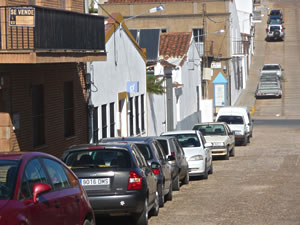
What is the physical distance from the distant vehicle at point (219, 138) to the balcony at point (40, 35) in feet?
36.5

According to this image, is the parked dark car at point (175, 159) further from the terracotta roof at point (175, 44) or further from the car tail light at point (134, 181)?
the terracotta roof at point (175, 44)

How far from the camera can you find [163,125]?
3994cm

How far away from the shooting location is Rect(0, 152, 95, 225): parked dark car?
8156 mm

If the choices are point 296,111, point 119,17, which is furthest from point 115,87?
point 296,111

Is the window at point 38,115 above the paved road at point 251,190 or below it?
above

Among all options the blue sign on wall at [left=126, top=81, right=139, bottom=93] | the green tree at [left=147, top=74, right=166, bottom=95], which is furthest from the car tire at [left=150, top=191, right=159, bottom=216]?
the green tree at [left=147, top=74, right=166, bottom=95]

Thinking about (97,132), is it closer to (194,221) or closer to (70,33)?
(70,33)

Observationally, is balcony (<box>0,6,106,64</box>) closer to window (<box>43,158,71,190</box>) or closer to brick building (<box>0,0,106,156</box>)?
brick building (<box>0,0,106,156</box>)

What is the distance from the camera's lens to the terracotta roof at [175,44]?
4756 centimetres

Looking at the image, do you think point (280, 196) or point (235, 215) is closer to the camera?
point (235, 215)

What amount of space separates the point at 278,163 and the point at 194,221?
47.4 ft

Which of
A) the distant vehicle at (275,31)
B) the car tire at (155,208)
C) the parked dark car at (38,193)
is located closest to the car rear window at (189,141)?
the car tire at (155,208)

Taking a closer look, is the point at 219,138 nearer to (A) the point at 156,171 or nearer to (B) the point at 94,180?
(A) the point at 156,171

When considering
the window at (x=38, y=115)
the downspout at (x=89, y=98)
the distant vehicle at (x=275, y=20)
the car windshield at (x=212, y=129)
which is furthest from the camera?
the distant vehicle at (x=275, y=20)
